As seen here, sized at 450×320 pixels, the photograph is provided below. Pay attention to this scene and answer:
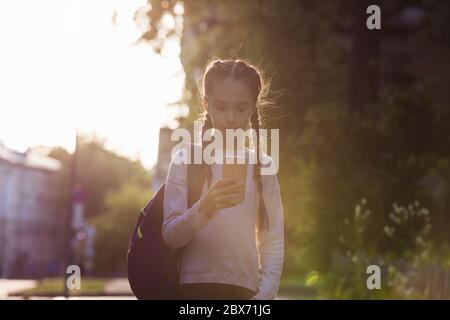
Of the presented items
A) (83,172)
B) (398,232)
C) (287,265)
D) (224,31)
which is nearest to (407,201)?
(398,232)

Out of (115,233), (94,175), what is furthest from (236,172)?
(94,175)

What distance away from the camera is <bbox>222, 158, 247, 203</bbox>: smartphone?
394cm

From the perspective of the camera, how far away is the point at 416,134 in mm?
21375

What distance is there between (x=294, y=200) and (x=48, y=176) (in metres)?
84.4

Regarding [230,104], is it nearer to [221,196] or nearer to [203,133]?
[203,133]

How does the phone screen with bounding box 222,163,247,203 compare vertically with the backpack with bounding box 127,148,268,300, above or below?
above

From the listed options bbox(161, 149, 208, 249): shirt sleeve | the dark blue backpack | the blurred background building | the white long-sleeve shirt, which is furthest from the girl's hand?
the blurred background building

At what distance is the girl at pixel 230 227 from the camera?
4055 millimetres

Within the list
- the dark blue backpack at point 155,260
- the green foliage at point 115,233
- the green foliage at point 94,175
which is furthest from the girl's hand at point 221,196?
the green foliage at point 94,175

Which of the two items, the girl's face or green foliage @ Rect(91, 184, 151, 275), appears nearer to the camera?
the girl's face

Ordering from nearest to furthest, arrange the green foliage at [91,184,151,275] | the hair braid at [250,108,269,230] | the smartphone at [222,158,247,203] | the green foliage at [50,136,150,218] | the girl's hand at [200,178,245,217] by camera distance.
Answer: the girl's hand at [200,178,245,217] → the smartphone at [222,158,247,203] → the hair braid at [250,108,269,230] → the green foliage at [91,184,151,275] → the green foliage at [50,136,150,218]

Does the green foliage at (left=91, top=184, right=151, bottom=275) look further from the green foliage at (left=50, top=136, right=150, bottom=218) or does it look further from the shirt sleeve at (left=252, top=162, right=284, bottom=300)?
the shirt sleeve at (left=252, top=162, right=284, bottom=300)

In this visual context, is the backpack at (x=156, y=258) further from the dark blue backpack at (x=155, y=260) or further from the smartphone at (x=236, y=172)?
the smartphone at (x=236, y=172)

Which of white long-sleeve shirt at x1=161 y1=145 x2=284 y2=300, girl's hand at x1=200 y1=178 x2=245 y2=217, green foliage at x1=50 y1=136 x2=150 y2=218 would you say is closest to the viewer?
girl's hand at x1=200 y1=178 x2=245 y2=217
